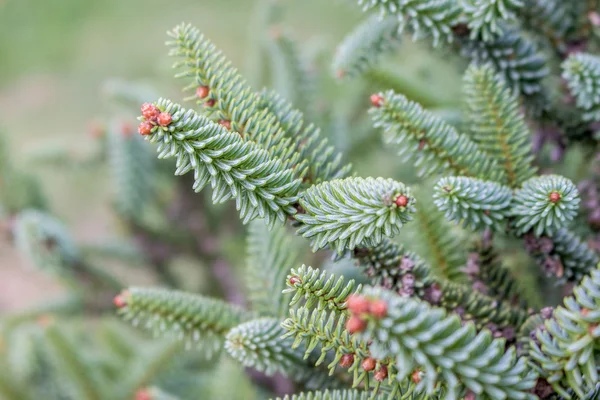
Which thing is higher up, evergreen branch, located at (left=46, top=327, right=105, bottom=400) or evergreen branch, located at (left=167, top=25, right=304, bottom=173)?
evergreen branch, located at (left=167, top=25, right=304, bottom=173)

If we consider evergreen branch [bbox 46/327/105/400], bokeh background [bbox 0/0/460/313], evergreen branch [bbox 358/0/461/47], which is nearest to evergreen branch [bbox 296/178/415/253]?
evergreen branch [bbox 358/0/461/47]

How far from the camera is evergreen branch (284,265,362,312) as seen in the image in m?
0.41

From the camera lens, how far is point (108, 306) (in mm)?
1064

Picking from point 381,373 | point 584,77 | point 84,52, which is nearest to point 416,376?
point 381,373

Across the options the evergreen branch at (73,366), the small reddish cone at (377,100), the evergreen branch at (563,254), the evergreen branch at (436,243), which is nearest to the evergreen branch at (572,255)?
the evergreen branch at (563,254)

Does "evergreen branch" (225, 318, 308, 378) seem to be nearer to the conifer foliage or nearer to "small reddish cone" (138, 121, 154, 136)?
the conifer foliage

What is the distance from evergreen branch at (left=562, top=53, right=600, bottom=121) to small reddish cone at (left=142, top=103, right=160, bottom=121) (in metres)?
0.41

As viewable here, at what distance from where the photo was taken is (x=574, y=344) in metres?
0.37

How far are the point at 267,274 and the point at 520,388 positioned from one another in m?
0.30

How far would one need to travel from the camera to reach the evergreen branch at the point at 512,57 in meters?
0.62

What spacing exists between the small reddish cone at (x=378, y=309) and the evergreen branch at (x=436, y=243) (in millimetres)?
293

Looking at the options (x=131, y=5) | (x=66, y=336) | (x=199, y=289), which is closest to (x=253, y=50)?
(x=199, y=289)

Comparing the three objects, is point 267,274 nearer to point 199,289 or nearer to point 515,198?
point 515,198

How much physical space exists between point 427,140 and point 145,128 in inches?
10.7
